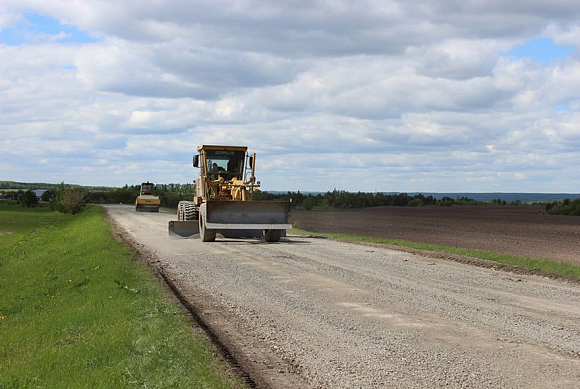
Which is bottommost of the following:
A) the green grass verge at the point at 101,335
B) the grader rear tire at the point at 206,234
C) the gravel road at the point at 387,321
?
the green grass verge at the point at 101,335

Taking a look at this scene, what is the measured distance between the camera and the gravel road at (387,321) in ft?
25.2

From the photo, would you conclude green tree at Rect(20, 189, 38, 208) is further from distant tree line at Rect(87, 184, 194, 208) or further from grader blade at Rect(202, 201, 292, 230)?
grader blade at Rect(202, 201, 292, 230)

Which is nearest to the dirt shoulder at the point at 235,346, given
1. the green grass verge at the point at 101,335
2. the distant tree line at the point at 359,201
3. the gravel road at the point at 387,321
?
the gravel road at the point at 387,321

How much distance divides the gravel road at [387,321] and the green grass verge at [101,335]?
0.63 metres

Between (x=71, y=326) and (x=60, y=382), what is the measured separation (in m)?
3.44

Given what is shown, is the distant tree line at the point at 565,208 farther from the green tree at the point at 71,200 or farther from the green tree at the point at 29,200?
the green tree at the point at 29,200

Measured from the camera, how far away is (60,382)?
7.56 meters

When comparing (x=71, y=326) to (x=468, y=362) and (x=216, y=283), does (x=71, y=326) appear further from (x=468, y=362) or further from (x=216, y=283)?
(x=468, y=362)

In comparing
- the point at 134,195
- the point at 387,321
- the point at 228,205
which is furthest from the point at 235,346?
the point at 134,195

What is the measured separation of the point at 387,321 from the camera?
10500mm

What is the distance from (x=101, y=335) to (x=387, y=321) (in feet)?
13.3

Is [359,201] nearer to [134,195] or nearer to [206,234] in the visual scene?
[134,195]

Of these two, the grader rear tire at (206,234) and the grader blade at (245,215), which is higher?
the grader blade at (245,215)

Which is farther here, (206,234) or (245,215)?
(206,234)
